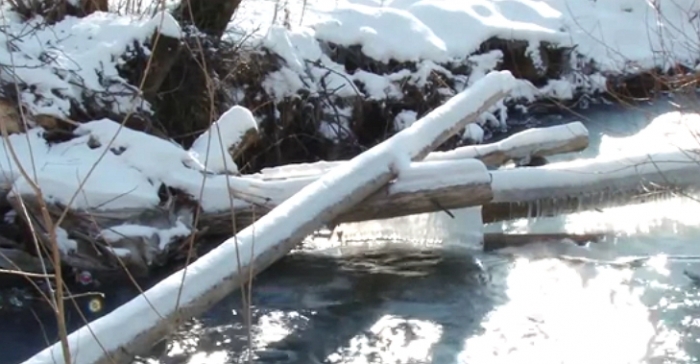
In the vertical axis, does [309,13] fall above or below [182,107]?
above

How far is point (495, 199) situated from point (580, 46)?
535 cm

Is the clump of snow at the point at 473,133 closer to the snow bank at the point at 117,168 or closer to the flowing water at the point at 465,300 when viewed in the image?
the flowing water at the point at 465,300

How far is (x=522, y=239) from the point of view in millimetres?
6254

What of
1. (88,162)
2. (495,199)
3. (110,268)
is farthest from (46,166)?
(495,199)

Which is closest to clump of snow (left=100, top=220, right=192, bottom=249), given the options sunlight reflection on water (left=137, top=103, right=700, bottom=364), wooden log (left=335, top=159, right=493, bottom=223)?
sunlight reflection on water (left=137, top=103, right=700, bottom=364)

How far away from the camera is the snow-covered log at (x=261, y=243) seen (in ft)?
12.2

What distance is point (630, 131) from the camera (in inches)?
357

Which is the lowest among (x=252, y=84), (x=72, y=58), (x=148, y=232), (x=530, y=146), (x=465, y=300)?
(x=465, y=300)

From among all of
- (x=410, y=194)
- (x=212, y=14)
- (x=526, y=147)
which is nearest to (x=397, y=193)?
(x=410, y=194)

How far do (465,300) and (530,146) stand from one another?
1.54m

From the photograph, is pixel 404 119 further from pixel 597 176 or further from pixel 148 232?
pixel 148 232

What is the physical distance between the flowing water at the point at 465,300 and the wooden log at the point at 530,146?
446mm

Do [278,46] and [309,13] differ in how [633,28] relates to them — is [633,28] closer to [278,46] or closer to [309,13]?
[309,13]

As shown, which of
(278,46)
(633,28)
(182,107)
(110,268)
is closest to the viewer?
(110,268)
